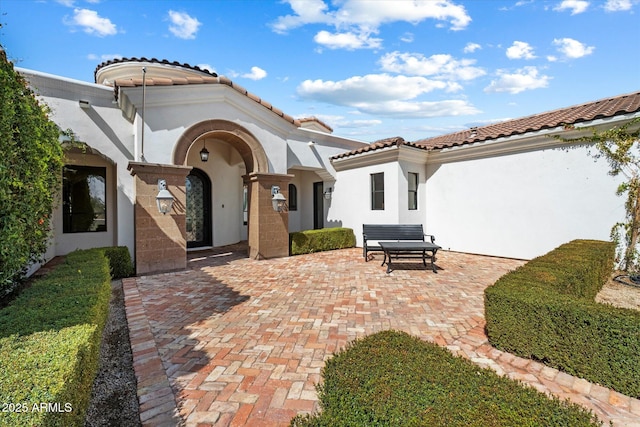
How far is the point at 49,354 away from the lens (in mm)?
2092

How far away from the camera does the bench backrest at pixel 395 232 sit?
9609 mm

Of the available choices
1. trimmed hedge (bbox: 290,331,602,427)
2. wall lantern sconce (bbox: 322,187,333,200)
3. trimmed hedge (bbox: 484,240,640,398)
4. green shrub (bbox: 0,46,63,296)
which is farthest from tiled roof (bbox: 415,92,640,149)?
green shrub (bbox: 0,46,63,296)

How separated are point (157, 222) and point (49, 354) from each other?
20.6 feet

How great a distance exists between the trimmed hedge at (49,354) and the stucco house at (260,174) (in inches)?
183

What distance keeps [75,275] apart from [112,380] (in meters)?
2.14

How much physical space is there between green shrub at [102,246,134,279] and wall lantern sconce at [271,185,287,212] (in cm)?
443

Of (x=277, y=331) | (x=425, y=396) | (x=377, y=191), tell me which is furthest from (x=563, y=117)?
(x=425, y=396)

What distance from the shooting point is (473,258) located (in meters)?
9.64

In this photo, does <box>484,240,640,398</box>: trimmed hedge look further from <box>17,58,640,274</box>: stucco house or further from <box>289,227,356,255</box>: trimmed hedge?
<box>289,227,356,255</box>: trimmed hedge

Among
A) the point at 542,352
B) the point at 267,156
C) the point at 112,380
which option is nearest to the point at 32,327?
the point at 112,380

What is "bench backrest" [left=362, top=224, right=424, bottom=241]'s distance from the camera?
9.61m

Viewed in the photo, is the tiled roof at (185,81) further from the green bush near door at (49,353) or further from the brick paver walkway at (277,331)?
the green bush near door at (49,353)

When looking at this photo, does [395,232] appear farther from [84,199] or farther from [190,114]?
[84,199]

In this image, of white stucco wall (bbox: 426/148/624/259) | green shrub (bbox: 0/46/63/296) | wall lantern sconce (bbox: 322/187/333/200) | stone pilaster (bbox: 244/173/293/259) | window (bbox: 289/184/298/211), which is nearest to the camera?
green shrub (bbox: 0/46/63/296)
